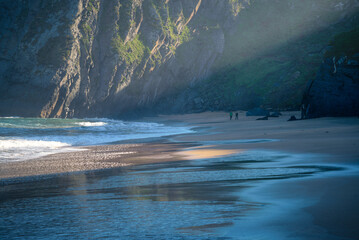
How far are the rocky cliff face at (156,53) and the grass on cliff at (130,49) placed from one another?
0.16 m

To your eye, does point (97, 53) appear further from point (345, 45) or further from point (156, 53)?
point (345, 45)

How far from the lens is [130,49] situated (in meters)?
48.0

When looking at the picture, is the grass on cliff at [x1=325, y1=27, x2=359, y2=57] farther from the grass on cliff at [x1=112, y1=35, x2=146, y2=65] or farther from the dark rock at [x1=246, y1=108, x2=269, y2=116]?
the grass on cliff at [x1=112, y1=35, x2=146, y2=65]

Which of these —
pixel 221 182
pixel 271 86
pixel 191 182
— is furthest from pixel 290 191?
pixel 271 86

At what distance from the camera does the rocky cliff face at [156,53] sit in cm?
3956

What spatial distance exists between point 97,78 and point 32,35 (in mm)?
9009

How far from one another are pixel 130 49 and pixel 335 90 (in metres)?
30.2

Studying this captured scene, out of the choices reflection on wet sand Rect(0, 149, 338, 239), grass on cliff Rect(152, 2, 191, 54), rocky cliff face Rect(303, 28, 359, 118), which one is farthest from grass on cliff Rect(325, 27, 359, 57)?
grass on cliff Rect(152, 2, 191, 54)

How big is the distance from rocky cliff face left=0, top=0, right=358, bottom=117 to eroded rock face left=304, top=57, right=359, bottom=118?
2186 cm

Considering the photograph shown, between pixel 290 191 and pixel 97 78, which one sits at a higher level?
pixel 97 78

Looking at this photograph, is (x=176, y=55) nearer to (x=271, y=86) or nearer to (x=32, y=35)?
(x=271, y=86)

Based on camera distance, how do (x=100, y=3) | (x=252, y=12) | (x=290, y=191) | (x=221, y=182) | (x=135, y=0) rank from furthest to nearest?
(x=252, y=12) < (x=135, y=0) < (x=100, y=3) < (x=221, y=182) < (x=290, y=191)

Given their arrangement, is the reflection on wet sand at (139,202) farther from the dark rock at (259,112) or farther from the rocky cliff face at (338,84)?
the dark rock at (259,112)

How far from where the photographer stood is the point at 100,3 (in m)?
44.7
